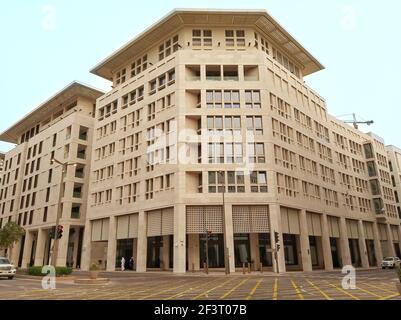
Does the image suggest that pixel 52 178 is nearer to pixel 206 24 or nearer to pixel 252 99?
pixel 206 24

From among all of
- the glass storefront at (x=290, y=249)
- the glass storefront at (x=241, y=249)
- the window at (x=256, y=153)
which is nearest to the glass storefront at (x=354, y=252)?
the glass storefront at (x=290, y=249)

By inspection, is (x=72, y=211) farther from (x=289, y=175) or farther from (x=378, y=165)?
(x=378, y=165)

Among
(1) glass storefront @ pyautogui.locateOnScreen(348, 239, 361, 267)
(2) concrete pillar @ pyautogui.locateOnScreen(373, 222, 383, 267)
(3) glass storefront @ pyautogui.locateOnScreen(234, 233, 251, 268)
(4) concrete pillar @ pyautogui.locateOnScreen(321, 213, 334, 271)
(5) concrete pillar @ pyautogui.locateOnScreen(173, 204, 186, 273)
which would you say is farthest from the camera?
(2) concrete pillar @ pyautogui.locateOnScreen(373, 222, 383, 267)

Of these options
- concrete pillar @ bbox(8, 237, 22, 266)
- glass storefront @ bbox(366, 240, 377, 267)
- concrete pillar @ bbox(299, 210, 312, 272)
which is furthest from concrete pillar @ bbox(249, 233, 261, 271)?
concrete pillar @ bbox(8, 237, 22, 266)

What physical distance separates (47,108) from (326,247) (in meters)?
52.3

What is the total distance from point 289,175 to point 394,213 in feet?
125

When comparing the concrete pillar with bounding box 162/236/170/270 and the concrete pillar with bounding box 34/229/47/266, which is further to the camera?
the concrete pillar with bounding box 34/229/47/266

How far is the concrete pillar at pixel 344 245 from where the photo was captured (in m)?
45.0

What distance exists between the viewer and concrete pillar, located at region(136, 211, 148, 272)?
37812 millimetres

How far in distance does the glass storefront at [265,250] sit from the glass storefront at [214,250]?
13.7 ft

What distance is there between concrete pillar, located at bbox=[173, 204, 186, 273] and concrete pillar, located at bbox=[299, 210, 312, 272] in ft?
44.0

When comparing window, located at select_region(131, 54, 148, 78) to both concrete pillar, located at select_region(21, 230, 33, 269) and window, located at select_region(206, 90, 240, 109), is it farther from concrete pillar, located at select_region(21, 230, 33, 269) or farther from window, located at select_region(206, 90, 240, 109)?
concrete pillar, located at select_region(21, 230, 33, 269)

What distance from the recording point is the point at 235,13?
40500 mm

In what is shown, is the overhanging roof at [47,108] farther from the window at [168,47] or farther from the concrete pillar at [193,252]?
the concrete pillar at [193,252]
